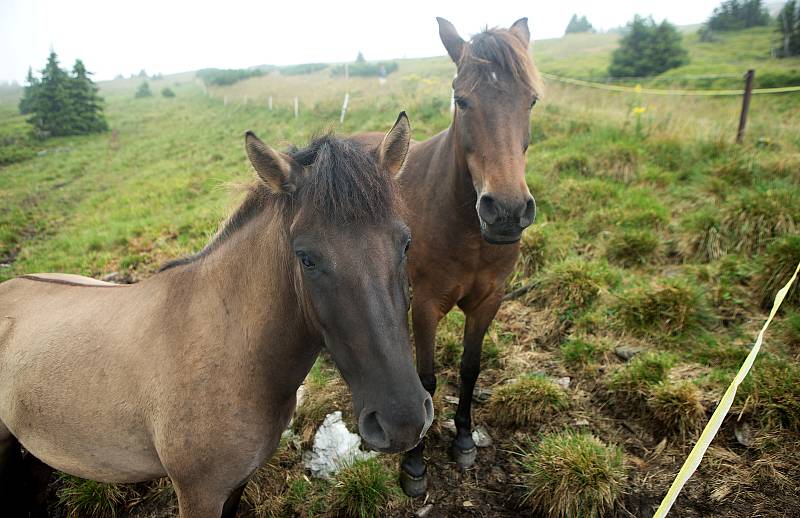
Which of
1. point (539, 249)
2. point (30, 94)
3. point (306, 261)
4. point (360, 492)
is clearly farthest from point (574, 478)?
point (30, 94)

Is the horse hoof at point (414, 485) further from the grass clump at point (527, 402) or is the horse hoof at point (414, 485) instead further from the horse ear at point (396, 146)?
the horse ear at point (396, 146)

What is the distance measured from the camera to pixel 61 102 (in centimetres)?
2150

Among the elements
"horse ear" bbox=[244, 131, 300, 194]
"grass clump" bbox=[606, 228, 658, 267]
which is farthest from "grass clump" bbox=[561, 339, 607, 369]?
"horse ear" bbox=[244, 131, 300, 194]

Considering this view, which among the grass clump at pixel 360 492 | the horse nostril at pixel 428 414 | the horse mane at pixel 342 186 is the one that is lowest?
the grass clump at pixel 360 492

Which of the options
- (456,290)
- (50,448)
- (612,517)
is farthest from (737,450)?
(50,448)

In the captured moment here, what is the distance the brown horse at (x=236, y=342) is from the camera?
1740 mm

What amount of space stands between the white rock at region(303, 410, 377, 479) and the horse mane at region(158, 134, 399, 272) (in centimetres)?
235

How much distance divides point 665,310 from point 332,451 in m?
3.71

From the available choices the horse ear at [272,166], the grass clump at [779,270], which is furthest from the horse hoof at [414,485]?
the grass clump at [779,270]

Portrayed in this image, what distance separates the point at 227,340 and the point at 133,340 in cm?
59

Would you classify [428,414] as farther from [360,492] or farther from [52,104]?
[52,104]

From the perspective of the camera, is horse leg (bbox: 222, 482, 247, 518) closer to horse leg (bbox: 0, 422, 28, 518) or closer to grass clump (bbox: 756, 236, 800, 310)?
horse leg (bbox: 0, 422, 28, 518)

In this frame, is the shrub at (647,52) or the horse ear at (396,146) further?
the shrub at (647,52)

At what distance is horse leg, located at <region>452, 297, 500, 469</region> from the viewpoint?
351cm
